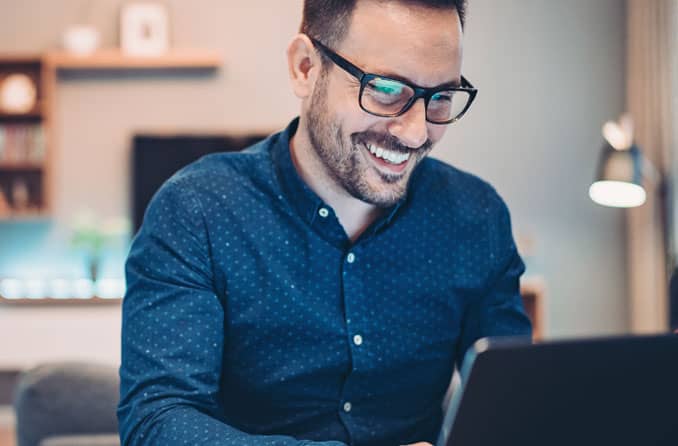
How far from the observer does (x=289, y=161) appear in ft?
4.52

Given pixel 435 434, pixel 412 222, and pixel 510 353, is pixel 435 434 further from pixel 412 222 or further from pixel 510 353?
pixel 510 353

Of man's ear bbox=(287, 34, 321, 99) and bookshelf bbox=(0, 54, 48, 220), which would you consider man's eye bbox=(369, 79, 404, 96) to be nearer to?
man's ear bbox=(287, 34, 321, 99)

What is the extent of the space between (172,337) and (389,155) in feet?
1.30

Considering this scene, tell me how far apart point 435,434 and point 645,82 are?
11.3 feet

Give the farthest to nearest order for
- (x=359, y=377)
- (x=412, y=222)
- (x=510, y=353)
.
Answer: (x=412, y=222)
(x=359, y=377)
(x=510, y=353)

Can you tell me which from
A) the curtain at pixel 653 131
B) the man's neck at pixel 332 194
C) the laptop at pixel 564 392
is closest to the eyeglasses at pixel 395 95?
the man's neck at pixel 332 194

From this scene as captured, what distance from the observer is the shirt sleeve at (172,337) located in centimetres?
108

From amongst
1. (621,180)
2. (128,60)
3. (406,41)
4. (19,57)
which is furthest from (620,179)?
(19,57)

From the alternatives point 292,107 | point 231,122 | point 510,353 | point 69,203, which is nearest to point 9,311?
point 69,203

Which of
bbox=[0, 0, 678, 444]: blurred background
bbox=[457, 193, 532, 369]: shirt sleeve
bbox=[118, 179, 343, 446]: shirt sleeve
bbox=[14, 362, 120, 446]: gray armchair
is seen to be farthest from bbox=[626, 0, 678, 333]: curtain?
bbox=[118, 179, 343, 446]: shirt sleeve

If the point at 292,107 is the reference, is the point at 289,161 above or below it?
below

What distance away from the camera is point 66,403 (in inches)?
73.7

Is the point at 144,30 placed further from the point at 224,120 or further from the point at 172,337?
the point at 172,337

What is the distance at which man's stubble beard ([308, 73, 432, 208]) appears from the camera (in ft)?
4.11
